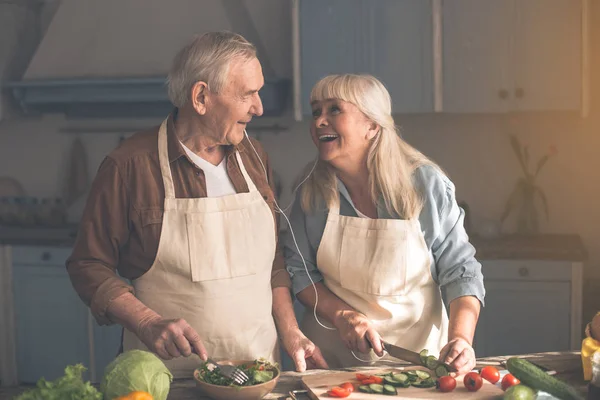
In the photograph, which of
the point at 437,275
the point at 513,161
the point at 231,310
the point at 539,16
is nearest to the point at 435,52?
the point at 539,16

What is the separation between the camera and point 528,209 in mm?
4438

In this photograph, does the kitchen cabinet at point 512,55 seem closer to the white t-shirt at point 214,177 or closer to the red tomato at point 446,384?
the white t-shirt at point 214,177

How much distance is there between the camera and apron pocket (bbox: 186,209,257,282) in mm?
2215

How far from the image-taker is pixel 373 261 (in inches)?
94.2

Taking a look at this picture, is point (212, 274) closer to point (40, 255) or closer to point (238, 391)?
point (238, 391)

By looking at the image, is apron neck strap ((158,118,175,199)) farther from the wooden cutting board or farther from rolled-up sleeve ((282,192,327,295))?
the wooden cutting board

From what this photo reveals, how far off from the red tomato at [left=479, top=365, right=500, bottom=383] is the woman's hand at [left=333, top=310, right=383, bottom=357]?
0.32 m

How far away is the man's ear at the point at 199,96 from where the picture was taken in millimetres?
2186

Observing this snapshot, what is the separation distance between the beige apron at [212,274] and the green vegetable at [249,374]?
251mm

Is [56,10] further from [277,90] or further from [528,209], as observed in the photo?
[528,209]

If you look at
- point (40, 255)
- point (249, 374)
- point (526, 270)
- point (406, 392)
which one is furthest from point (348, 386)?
point (40, 255)

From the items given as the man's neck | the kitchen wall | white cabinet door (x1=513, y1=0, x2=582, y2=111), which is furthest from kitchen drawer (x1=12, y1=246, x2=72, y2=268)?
white cabinet door (x1=513, y1=0, x2=582, y2=111)

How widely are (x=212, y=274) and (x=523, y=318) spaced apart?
92.4 inches

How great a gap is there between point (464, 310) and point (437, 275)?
195mm
